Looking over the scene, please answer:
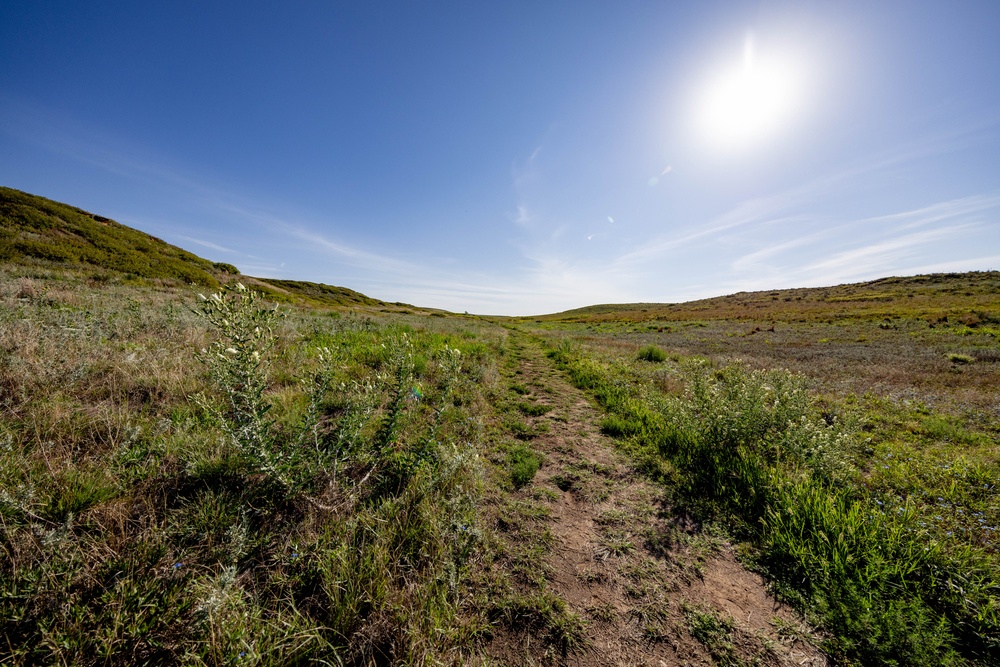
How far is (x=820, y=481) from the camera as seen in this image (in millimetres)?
3904

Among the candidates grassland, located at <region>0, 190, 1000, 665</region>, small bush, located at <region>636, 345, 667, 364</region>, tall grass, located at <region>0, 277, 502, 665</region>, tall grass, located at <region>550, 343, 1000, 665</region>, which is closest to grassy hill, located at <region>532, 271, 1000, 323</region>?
small bush, located at <region>636, 345, 667, 364</region>

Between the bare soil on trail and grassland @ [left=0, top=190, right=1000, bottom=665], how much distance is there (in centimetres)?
2

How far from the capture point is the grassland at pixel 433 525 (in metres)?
2.01

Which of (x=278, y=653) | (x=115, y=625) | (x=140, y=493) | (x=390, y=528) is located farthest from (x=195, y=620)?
(x=140, y=493)

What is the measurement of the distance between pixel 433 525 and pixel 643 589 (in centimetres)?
192

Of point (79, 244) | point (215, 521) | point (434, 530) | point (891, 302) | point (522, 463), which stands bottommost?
point (215, 521)

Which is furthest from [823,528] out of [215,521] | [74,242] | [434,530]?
[74,242]

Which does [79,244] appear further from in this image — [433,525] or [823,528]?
[823,528]

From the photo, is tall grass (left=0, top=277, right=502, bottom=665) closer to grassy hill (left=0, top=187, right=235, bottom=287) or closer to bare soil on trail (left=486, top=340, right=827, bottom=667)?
bare soil on trail (left=486, top=340, right=827, bottom=667)

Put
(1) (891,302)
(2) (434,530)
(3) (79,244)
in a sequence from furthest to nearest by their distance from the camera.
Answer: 1. (1) (891,302)
2. (3) (79,244)
3. (2) (434,530)

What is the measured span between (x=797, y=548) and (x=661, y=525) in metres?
1.16

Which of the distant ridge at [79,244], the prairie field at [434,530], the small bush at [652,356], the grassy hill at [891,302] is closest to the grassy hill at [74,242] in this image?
the distant ridge at [79,244]

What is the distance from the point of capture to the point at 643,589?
2.74 m

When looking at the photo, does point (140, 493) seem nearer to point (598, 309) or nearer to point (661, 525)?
point (661, 525)
